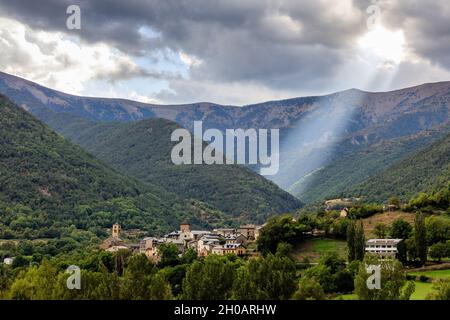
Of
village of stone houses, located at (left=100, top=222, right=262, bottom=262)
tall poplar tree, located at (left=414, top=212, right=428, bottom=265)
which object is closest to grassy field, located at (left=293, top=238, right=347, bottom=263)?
village of stone houses, located at (left=100, top=222, right=262, bottom=262)

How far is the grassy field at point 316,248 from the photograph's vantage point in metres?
94.9

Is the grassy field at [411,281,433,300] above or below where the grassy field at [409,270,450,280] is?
below

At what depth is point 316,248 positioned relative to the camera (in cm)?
9938

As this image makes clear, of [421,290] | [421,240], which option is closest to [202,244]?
[421,240]

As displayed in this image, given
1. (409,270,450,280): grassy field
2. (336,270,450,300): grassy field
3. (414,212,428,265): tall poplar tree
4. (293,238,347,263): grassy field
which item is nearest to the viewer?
(336,270,450,300): grassy field

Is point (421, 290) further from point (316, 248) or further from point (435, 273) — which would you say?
point (316, 248)

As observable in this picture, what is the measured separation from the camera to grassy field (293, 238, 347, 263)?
94.9 metres

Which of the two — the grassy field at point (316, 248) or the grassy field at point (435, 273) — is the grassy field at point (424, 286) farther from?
the grassy field at point (316, 248)

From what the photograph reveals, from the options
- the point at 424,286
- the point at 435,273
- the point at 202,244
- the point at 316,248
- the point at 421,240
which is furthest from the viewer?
the point at 202,244

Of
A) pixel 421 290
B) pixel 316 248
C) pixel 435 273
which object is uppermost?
pixel 316 248

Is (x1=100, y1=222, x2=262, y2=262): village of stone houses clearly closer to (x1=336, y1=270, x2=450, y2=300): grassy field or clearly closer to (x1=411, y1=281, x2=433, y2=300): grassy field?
(x1=336, y1=270, x2=450, y2=300): grassy field
